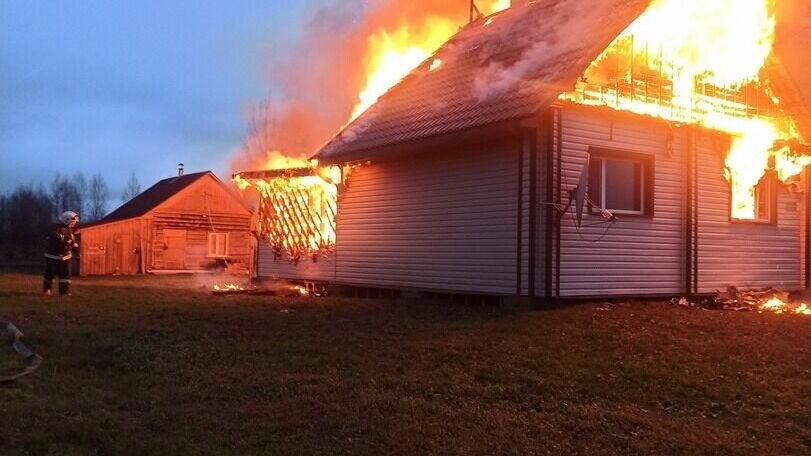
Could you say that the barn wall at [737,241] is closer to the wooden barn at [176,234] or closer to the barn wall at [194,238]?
the wooden barn at [176,234]

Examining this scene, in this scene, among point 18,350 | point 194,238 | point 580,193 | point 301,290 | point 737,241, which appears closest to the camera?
point 18,350

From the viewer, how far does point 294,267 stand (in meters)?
20.0

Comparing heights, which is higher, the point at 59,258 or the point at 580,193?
the point at 580,193

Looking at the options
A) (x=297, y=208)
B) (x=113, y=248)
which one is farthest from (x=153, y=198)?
(x=297, y=208)

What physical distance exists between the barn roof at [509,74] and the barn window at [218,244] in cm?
2107

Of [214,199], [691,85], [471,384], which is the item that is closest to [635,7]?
[691,85]

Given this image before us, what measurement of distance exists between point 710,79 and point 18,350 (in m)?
13.1

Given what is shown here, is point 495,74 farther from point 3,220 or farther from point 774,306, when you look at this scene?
point 3,220

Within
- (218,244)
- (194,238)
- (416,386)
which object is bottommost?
(416,386)

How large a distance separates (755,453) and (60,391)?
6.32m

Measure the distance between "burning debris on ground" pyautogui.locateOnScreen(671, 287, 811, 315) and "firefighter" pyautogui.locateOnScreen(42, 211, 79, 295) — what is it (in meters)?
13.1

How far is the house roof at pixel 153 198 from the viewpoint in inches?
1421

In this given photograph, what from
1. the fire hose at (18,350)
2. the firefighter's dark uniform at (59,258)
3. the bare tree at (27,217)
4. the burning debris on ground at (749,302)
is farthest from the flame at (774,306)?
the bare tree at (27,217)

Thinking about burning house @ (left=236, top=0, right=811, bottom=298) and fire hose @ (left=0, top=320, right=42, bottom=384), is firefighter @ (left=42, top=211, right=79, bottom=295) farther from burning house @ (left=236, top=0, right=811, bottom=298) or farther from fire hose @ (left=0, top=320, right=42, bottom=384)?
burning house @ (left=236, top=0, right=811, bottom=298)
